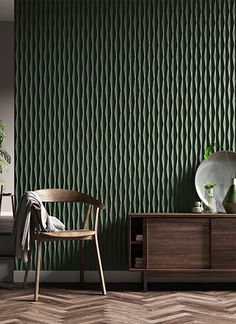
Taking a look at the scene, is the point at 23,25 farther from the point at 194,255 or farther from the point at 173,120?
the point at 194,255

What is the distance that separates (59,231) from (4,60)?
4833 mm

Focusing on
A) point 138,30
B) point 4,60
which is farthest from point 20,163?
point 4,60

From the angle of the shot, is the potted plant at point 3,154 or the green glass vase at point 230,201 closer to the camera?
the green glass vase at point 230,201

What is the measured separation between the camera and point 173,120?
508 centimetres

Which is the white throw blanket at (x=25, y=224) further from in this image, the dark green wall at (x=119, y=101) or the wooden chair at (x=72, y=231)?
the dark green wall at (x=119, y=101)

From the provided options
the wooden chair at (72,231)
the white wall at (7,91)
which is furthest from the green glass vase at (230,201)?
the white wall at (7,91)

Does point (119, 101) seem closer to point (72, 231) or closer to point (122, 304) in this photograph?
point (72, 231)

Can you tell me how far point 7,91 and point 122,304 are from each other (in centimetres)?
523

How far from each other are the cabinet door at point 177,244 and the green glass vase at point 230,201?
25 cm

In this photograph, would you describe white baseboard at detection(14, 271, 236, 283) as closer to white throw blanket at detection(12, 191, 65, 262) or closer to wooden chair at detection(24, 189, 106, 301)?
wooden chair at detection(24, 189, 106, 301)

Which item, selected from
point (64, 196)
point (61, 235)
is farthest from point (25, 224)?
point (64, 196)

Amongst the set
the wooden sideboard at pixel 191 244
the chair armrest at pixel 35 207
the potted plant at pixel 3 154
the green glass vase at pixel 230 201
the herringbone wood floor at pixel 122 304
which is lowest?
the herringbone wood floor at pixel 122 304

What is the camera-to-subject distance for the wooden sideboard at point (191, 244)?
467 cm

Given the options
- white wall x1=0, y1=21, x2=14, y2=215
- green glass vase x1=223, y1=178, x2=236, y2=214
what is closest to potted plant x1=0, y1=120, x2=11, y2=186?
white wall x1=0, y1=21, x2=14, y2=215
